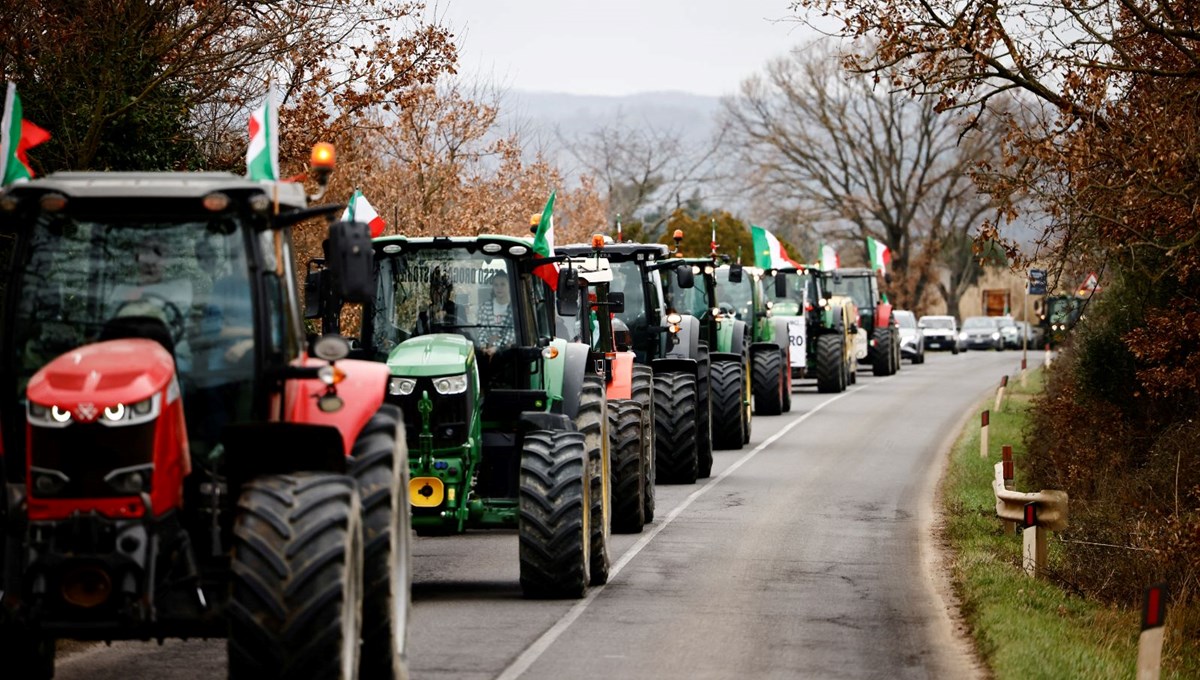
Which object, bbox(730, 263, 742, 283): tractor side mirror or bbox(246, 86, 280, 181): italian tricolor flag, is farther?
bbox(730, 263, 742, 283): tractor side mirror

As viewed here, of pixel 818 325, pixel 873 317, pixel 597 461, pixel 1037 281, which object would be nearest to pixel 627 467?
pixel 597 461

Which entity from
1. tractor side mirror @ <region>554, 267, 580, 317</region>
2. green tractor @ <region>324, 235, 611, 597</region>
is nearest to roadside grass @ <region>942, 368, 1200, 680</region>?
green tractor @ <region>324, 235, 611, 597</region>

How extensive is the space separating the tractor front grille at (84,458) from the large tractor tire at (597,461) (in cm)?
592

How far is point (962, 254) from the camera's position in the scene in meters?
104

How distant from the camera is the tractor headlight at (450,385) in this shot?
13.7 metres

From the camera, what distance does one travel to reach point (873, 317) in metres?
52.1

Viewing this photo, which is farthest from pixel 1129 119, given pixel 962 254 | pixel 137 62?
pixel 962 254

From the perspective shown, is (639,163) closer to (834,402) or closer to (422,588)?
(834,402)

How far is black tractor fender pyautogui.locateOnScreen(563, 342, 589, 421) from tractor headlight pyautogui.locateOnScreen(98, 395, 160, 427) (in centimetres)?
686


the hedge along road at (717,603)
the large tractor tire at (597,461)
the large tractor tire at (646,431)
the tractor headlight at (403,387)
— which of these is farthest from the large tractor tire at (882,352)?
the tractor headlight at (403,387)

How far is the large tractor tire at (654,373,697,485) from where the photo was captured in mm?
22625

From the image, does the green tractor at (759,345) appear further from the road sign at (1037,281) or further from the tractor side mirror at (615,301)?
the tractor side mirror at (615,301)

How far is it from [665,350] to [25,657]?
1578cm

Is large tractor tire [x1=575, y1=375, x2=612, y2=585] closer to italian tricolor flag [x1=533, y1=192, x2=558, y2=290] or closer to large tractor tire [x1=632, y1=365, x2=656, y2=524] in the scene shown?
italian tricolor flag [x1=533, y1=192, x2=558, y2=290]
